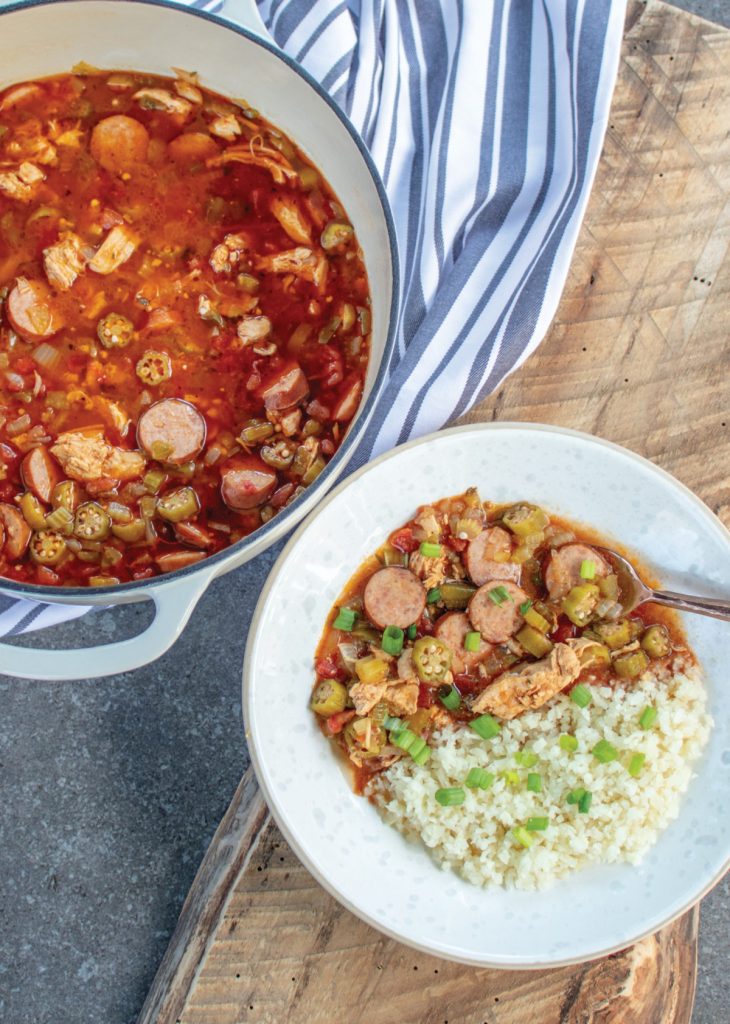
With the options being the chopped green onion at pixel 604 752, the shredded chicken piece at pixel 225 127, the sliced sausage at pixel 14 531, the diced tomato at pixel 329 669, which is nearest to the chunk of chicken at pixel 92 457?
the sliced sausage at pixel 14 531

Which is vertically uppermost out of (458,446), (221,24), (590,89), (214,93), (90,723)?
(221,24)

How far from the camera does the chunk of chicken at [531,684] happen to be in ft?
8.68

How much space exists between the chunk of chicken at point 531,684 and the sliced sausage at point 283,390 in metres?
0.98

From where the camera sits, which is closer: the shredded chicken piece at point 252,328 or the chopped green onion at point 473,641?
the shredded chicken piece at point 252,328

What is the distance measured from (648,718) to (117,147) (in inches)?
84.3

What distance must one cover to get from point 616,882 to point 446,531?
1.12 m

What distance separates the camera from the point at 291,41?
2.80 metres

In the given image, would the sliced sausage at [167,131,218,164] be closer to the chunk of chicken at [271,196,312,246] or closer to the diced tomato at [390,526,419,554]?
the chunk of chicken at [271,196,312,246]

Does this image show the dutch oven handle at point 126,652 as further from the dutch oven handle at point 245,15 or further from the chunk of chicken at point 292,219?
the dutch oven handle at point 245,15

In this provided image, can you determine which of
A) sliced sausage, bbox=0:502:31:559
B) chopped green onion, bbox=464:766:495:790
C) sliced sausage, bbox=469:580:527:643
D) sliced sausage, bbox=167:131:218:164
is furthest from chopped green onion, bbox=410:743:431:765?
sliced sausage, bbox=167:131:218:164

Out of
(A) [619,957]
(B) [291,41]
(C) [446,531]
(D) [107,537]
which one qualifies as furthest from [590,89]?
(A) [619,957]

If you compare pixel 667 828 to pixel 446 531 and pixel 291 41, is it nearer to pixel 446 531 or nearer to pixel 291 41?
pixel 446 531

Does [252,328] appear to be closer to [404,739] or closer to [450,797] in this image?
[404,739]

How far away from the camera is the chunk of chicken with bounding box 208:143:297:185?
8.46ft
